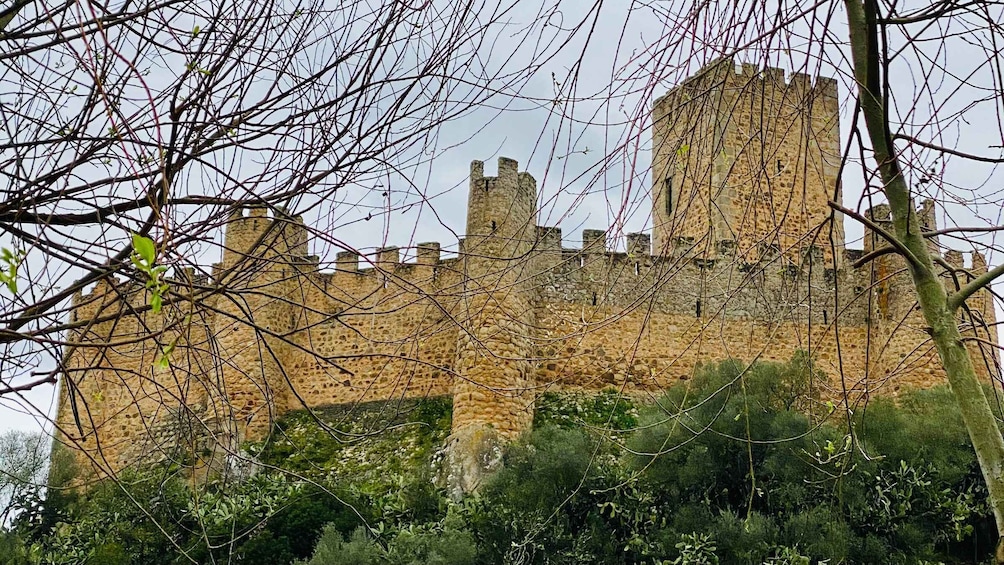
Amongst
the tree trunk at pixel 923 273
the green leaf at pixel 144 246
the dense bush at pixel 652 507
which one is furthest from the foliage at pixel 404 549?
the green leaf at pixel 144 246

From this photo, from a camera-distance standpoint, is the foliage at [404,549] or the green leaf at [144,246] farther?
the foliage at [404,549]

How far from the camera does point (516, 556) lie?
1316cm

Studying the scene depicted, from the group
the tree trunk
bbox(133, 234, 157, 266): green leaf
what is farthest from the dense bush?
bbox(133, 234, 157, 266): green leaf

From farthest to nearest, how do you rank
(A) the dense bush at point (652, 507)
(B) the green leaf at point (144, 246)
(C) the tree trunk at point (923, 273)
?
(A) the dense bush at point (652, 507)
(C) the tree trunk at point (923, 273)
(B) the green leaf at point (144, 246)

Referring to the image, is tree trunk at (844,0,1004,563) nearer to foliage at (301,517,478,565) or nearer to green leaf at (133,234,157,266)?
green leaf at (133,234,157,266)

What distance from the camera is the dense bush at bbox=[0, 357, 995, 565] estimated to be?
12914mm

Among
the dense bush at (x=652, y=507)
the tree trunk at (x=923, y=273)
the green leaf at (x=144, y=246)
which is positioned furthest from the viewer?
the dense bush at (x=652, y=507)

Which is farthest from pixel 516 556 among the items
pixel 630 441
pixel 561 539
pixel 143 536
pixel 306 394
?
pixel 306 394

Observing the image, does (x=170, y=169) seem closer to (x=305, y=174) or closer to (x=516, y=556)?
(x=305, y=174)

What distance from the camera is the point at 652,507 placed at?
44.6ft

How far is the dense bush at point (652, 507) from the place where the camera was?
12.9 meters

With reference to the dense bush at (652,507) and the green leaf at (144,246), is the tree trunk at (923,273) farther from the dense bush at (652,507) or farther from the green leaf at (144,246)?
the dense bush at (652,507)

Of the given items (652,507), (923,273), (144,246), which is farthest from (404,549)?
(144,246)

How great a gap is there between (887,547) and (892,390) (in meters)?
5.61
